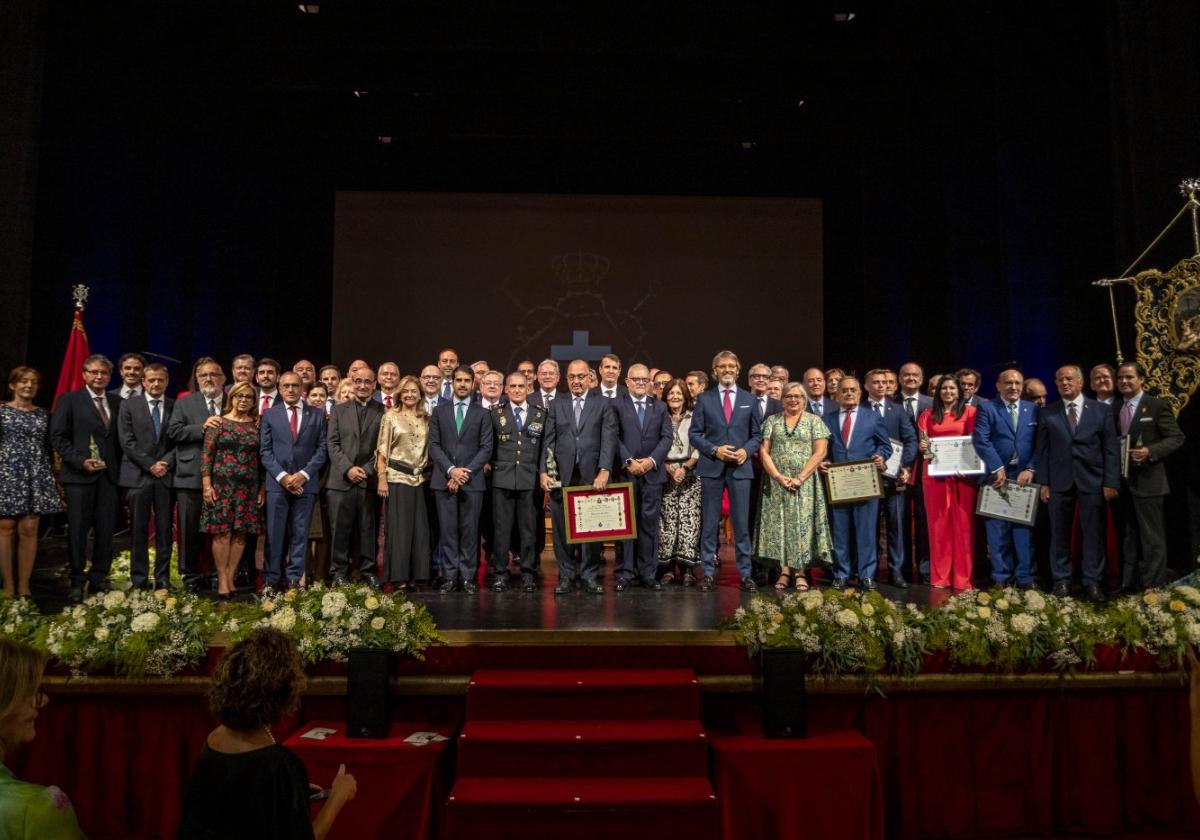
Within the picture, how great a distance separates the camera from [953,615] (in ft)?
13.7

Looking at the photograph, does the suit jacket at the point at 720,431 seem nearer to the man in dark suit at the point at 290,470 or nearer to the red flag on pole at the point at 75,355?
the man in dark suit at the point at 290,470

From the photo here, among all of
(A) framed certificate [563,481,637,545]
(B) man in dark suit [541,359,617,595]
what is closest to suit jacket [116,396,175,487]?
(B) man in dark suit [541,359,617,595]

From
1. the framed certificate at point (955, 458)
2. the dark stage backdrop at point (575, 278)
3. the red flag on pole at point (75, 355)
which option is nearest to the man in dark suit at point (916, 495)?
the framed certificate at point (955, 458)

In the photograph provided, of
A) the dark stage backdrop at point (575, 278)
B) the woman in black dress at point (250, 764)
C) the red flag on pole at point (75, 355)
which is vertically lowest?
the woman in black dress at point (250, 764)

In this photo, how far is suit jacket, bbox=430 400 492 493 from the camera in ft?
19.1

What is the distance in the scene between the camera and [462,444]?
19.2 feet

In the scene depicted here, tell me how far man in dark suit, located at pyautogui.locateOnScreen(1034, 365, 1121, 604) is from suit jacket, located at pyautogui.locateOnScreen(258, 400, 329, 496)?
17.8 feet

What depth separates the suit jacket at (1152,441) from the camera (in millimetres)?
5910

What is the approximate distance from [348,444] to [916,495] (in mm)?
4493

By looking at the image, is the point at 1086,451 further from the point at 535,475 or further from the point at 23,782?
the point at 23,782

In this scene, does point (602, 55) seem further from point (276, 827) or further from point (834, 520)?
point (276, 827)

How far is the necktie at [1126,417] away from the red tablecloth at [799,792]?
389cm

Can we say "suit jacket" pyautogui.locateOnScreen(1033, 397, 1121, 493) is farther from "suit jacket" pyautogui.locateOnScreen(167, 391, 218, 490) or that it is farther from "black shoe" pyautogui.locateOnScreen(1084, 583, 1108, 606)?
"suit jacket" pyautogui.locateOnScreen(167, 391, 218, 490)

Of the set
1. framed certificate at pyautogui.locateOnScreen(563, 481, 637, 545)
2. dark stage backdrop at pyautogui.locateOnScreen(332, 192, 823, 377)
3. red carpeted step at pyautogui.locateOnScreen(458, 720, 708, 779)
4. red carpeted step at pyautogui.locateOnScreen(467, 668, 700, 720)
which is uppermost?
dark stage backdrop at pyautogui.locateOnScreen(332, 192, 823, 377)
